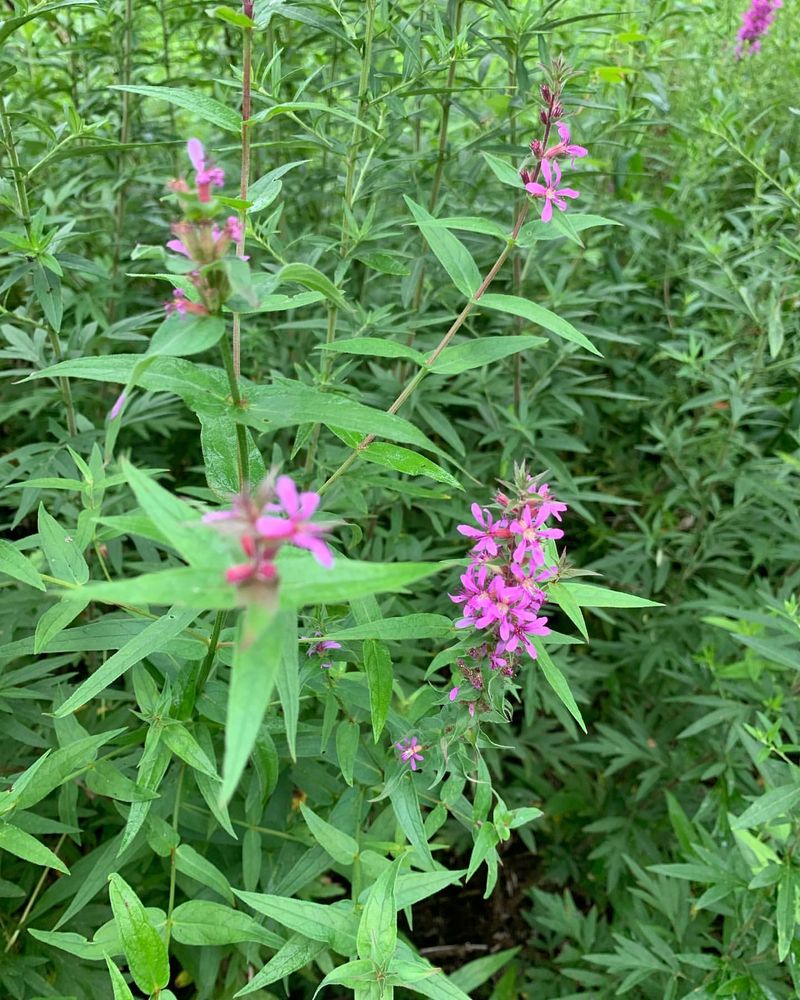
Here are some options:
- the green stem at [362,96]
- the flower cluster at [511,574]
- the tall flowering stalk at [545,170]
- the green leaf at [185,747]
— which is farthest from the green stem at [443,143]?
the green leaf at [185,747]

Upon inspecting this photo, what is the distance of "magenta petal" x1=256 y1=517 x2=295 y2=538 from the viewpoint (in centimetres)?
73

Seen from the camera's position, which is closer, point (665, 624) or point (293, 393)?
point (293, 393)

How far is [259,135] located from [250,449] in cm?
188

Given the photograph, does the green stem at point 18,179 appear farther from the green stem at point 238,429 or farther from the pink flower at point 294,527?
the pink flower at point 294,527

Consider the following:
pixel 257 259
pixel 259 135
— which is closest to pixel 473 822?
pixel 257 259

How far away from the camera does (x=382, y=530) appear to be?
95.3 inches

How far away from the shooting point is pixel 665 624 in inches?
103

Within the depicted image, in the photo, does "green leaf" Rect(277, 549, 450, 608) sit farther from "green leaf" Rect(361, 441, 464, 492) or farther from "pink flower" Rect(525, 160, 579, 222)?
"pink flower" Rect(525, 160, 579, 222)

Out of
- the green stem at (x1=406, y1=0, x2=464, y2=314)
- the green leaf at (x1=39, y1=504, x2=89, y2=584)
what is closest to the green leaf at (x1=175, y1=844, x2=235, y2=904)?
the green leaf at (x1=39, y1=504, x2=89, y2=584)

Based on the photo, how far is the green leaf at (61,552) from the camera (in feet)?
4.38

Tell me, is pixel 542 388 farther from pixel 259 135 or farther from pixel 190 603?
pixel 190 603

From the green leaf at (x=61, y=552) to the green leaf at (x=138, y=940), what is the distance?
0.48 metres

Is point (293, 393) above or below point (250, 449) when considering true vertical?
above

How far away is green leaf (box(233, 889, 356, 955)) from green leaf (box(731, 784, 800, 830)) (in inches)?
33.7
